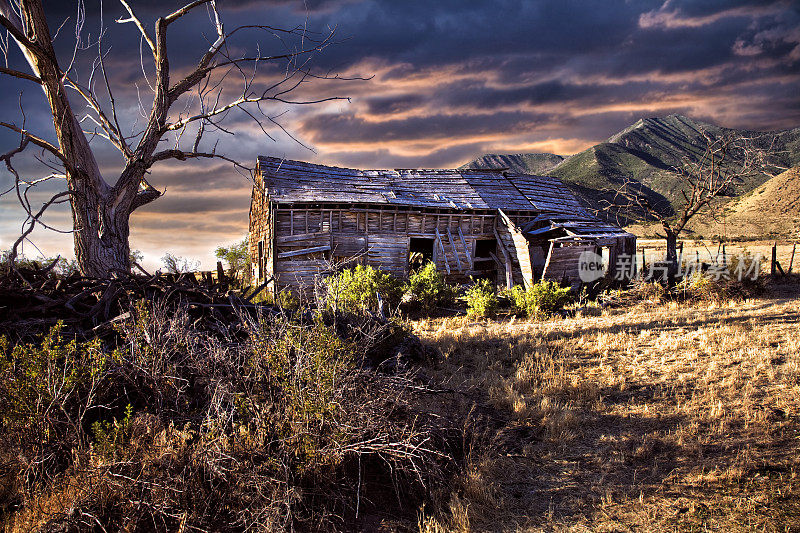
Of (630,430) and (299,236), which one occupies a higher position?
(299,236)

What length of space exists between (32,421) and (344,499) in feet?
8.97

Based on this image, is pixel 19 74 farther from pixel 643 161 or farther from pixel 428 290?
pixel 643 161

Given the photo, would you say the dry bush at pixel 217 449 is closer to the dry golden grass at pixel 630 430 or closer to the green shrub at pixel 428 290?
the dry golden grass at pixel 630 430

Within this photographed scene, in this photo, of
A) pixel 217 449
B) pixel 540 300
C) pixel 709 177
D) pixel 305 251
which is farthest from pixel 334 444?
pixel 709 177

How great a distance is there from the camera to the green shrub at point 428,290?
1447 cm

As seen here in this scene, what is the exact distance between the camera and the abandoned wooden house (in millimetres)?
16156

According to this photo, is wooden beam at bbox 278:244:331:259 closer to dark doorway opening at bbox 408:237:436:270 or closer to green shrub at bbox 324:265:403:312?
green shrub at bbox 324:265:403:312

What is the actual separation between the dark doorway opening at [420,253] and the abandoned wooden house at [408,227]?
7 centimetres

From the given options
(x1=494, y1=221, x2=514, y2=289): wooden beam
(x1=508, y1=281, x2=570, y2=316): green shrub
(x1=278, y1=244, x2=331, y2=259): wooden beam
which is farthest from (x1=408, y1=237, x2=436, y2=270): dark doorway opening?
(x1=508, y1=281, x2=570, y2=316): green shrub

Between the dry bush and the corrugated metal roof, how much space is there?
39.9 feet

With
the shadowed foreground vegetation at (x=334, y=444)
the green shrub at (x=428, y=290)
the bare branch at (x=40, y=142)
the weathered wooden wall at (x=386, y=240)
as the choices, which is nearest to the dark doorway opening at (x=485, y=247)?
the weathered wooden wall at (x=386, y=240)

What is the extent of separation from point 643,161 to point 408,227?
62458 mm

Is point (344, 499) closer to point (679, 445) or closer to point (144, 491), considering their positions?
point (144, 491)

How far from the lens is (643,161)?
217 feet
